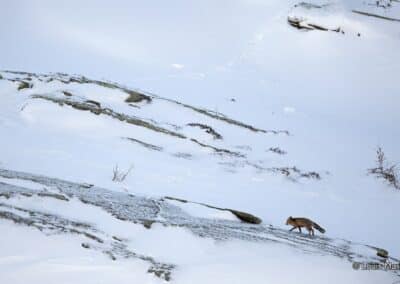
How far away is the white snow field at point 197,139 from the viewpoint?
126 inches

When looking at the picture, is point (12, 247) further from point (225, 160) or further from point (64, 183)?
point (225, 160)

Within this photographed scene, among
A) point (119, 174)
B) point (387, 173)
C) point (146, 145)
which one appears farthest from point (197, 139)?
point (387, 173)

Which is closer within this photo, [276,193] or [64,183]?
[64,183]

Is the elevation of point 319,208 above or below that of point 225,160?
below

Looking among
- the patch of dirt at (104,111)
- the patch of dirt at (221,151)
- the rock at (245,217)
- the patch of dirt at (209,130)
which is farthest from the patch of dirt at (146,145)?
the rock at (245,217)

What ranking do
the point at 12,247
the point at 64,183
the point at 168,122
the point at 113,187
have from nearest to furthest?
→ 1. the point at 12,247
2. the point at 64,183
3. the point at 113,187
4. the point at 168,122

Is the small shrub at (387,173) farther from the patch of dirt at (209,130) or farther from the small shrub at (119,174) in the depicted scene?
the small shrub at (119,174)

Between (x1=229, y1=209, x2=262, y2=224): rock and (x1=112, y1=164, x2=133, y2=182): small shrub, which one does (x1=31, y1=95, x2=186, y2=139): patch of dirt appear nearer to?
(x1=112, y1=164, x2=133, y2=182): small shrub

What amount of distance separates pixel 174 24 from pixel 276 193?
48.1ft

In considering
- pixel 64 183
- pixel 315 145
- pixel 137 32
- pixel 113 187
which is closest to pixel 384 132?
pixel 315 145

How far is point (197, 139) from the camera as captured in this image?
28.5 ft

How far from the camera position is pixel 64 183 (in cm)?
481

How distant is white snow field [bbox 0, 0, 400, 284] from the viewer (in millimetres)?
3213

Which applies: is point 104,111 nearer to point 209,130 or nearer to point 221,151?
point 209,130
